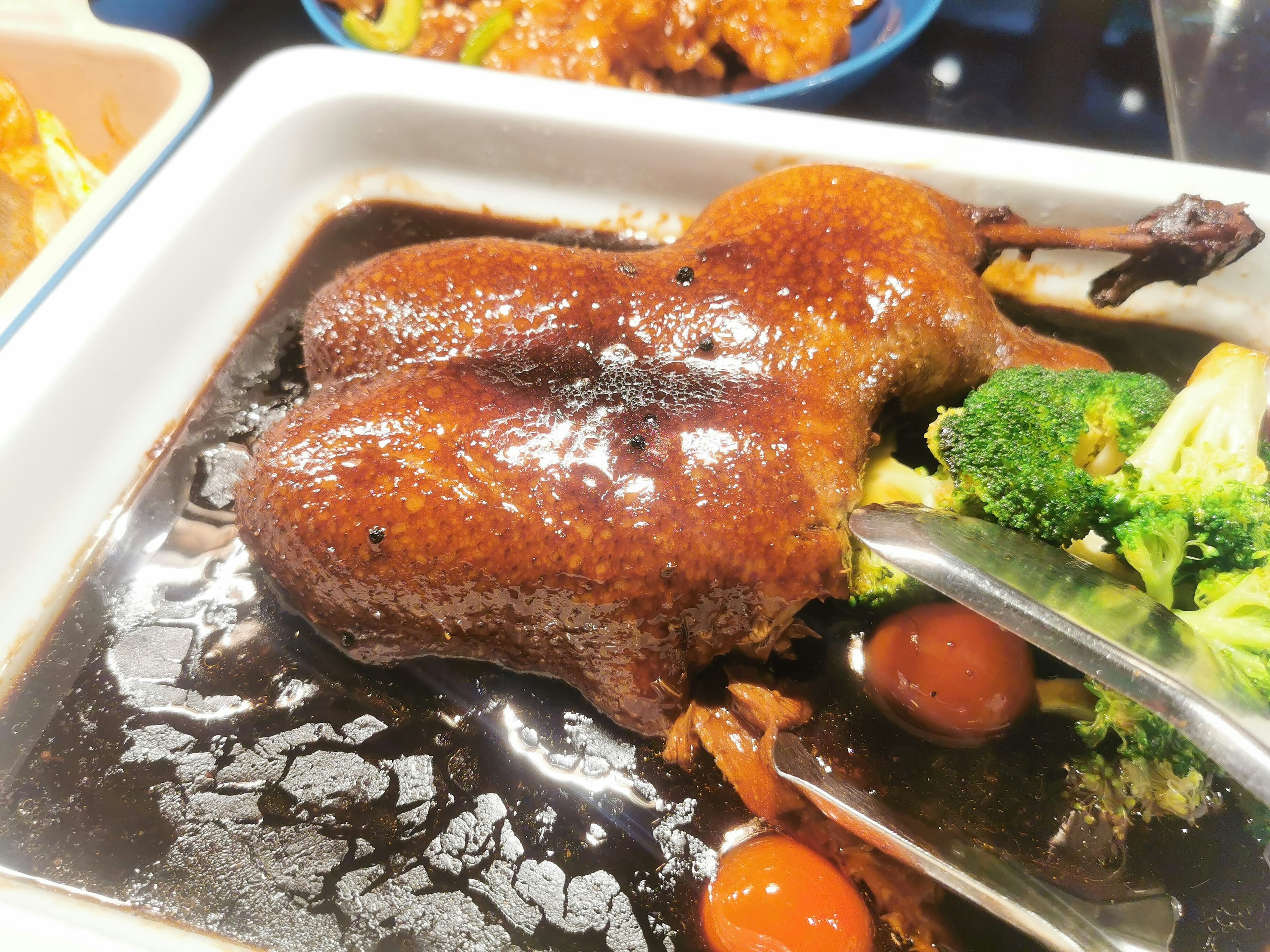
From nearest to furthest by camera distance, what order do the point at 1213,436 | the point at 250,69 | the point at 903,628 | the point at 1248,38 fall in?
the point at 1213,436
the point at 903,628
the point at 250,69
the point at 1248,38

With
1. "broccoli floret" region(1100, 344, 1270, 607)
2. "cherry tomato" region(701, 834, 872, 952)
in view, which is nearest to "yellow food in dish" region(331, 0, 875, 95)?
"broccoli floret" region(1100, 344, 1270, 607)

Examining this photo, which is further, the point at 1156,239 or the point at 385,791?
the point at 1156,239

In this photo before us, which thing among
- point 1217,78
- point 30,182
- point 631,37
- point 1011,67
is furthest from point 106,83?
point 1217,78

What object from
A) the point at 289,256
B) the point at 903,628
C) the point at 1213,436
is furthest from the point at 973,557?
the point at 289,256

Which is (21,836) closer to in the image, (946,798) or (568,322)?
(568,322)

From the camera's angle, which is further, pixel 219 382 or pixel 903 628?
pixel 219 382

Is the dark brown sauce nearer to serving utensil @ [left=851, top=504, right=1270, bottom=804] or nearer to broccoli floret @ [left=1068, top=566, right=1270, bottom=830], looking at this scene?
broccoli floret @ [left=1068, top=566, right=1270, bottom=830]

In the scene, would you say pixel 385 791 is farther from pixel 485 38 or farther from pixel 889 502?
pixel 485 38
